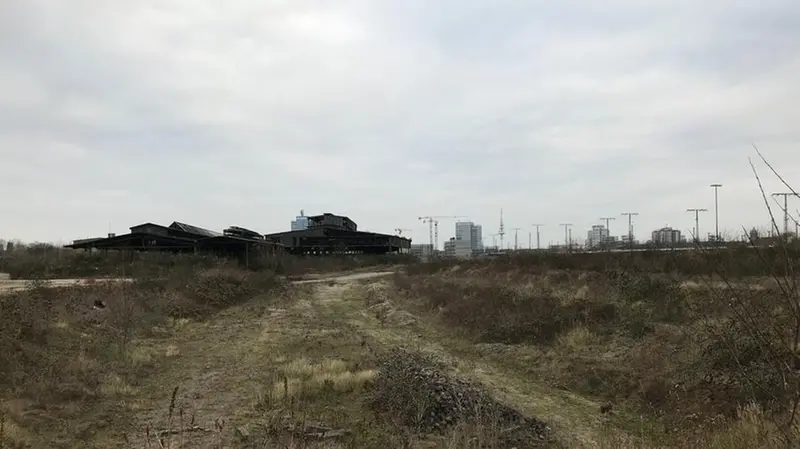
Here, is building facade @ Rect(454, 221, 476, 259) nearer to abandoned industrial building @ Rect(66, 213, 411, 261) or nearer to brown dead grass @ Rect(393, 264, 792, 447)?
abandoned industrial building @ Rect(66, 213, 411, 261)

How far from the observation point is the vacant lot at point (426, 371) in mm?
9383

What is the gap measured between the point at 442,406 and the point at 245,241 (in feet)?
173

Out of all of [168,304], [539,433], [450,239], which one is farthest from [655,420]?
[450,239]

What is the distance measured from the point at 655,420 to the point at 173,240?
54011 mm

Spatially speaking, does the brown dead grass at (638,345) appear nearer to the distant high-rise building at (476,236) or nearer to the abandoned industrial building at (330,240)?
the abandoned industrial building at (330,240)

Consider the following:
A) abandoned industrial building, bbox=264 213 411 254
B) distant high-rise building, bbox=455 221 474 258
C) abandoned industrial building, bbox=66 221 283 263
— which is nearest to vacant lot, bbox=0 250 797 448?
abandoned industrial building, bbox=66 221 283 263

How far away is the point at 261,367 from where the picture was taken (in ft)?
54.1

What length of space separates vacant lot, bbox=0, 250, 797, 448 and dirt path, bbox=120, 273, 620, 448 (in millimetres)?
86

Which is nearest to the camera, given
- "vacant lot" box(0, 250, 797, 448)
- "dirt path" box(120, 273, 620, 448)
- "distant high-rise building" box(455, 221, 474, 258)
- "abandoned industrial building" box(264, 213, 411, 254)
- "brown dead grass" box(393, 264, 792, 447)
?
"vacant lot" box(0, 250, 797, 448)

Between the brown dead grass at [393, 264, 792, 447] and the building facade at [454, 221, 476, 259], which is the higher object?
the building facade at [454, 221, 476, 259]

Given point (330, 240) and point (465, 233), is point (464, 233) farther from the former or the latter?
point (330, 240)

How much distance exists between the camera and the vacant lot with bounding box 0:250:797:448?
938cm

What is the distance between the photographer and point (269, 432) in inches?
359

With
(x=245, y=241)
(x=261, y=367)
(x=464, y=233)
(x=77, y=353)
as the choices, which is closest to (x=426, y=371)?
(x=261, y=367)
